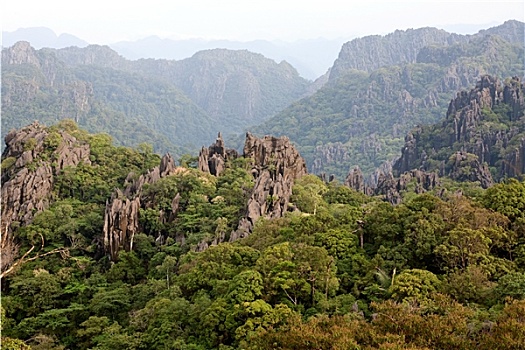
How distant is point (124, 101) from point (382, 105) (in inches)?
2884

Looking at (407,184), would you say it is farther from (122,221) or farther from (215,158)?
(122,221)

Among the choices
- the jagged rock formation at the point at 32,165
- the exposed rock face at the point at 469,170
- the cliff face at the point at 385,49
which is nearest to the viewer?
the jagged rock formation at the point at 32,165

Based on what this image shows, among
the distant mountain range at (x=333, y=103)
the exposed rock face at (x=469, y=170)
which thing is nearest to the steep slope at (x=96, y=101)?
the distant mountain range at (x=333, y=103)

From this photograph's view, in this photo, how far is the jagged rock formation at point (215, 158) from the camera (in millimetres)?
37344

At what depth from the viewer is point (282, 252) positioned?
18.8 meters

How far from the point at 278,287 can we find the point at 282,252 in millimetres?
1464

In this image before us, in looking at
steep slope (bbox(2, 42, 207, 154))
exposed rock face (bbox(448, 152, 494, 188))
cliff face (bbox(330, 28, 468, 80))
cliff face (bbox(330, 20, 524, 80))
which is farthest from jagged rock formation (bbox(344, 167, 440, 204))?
cliff face (bbox(330, 28, 468, 80))

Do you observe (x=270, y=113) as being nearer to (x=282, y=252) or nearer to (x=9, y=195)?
(x=9, y=195)

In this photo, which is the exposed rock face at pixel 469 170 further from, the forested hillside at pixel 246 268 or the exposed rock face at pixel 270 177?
the exposed rock face at pixel 270 177

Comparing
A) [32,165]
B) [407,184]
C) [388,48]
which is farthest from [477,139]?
[388,48]

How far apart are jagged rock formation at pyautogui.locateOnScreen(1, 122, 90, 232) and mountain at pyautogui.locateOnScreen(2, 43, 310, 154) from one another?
182 ft

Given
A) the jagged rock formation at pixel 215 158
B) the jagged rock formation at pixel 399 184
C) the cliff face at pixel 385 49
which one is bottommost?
the jagged rock formation at pixel 399 184

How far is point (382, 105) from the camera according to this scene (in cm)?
11225

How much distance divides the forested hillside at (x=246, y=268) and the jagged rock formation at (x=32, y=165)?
0.11 m
